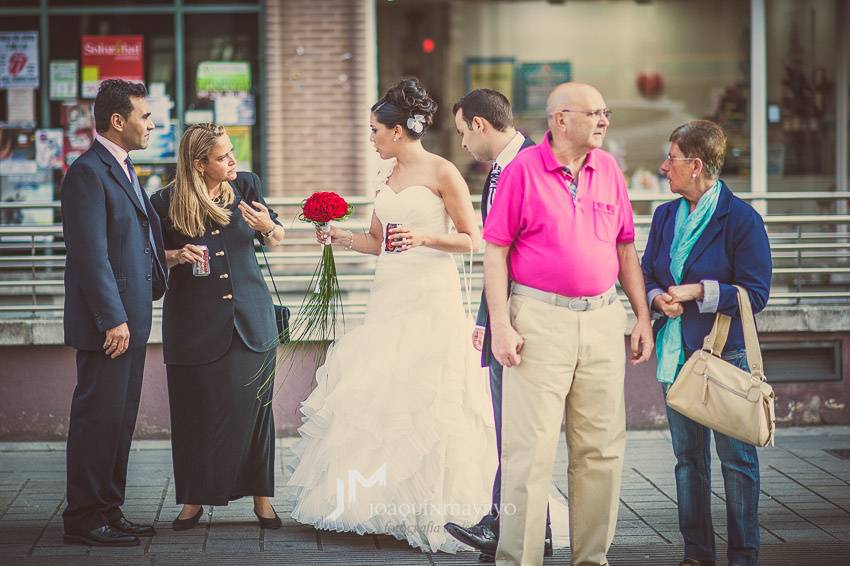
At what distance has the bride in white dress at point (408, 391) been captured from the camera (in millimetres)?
5883

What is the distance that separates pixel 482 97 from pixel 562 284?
123cm

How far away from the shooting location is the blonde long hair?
6051 millimetres

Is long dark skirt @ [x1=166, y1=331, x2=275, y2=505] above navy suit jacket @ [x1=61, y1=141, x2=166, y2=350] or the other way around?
the other way around

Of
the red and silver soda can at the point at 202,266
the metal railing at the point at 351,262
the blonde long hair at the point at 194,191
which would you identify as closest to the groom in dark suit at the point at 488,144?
the blonde long hair at the point at 194,191

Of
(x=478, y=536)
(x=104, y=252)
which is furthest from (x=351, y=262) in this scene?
(x=478, y=536)

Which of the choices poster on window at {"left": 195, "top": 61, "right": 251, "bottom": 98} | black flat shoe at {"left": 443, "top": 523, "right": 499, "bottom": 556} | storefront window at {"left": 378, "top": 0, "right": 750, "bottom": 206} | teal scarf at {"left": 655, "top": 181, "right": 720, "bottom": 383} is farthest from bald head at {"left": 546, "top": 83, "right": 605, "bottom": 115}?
storefront window at {"left": 378, "top": 0, "right": 750, "bottom": 206}

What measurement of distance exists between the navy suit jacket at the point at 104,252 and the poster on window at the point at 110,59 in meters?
4.96

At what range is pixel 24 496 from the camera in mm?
6984

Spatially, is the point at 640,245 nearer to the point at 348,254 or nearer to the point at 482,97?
the point at 348,254

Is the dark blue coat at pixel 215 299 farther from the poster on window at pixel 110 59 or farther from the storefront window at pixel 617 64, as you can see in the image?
the storefront window at pixel 617 64

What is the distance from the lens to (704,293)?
206 inches

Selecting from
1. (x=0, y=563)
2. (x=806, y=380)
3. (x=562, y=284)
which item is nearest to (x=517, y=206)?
(x=562, y=284)

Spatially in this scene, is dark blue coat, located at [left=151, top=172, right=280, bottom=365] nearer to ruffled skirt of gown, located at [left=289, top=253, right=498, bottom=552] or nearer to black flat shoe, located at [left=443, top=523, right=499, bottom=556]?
ruffled skirt of gown, located at [left=289, top=253, right=498, bottom=552]

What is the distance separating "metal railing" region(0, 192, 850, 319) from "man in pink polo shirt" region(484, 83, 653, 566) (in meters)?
2.77
